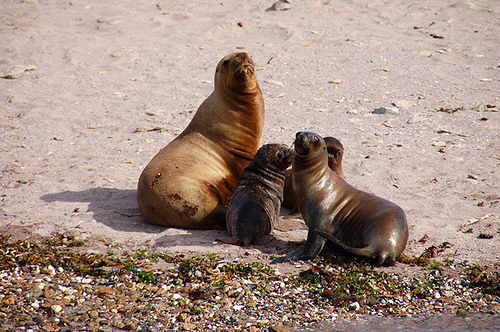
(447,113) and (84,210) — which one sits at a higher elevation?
(447,113)

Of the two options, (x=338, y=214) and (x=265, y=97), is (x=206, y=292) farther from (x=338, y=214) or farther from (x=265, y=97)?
(x=265, y=97)

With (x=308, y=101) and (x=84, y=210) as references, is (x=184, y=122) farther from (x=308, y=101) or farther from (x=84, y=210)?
(x=84, y=210)

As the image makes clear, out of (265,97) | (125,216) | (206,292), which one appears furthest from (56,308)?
(265,97)

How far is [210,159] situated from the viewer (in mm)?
6707

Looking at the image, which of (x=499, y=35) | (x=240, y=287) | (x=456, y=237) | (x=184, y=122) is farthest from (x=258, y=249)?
(x=499, y=35)

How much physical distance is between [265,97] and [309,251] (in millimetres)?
5075

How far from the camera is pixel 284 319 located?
4.32m

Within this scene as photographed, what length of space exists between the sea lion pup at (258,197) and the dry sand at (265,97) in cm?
17

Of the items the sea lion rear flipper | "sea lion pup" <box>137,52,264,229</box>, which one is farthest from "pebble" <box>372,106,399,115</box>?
the sea lion rear flipper

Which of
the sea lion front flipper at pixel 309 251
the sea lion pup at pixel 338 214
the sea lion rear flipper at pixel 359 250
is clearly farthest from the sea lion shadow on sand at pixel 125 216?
the sea lion rear flipper at pixel 359 250

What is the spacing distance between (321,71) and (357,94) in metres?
1.07

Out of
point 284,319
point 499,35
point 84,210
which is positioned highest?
point 499,35

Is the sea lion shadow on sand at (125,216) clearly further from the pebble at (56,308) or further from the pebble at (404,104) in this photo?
the pebble at (404,104)

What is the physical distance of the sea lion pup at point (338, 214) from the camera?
5180 millimetres
